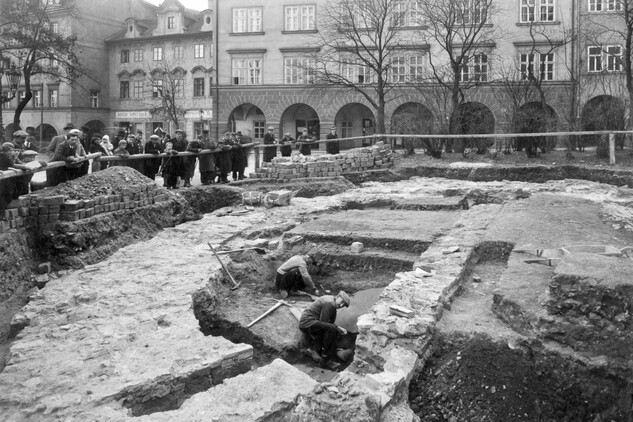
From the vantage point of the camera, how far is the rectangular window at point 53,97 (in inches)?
1907

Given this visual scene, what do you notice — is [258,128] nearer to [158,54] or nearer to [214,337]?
[158,54]

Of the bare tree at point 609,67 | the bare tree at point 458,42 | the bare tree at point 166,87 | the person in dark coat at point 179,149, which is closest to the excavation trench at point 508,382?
the person in dark coat at point 179,149

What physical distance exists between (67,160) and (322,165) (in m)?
8.52

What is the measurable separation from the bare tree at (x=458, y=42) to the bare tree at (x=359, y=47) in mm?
1891

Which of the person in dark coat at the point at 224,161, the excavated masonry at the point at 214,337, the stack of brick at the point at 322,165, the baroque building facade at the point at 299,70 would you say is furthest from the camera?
the baroque building facade at the point at 299,70

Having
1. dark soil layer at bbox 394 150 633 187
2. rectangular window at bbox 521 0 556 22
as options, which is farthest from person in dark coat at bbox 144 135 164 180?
rectangular window at bbox 521 0 556 22

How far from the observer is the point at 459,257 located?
27.3ft

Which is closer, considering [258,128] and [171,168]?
[171,168]

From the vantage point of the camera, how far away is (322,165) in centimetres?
1783

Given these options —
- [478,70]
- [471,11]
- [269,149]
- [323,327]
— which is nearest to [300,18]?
[478,70]

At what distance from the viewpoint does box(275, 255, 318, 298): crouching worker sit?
30.3ft

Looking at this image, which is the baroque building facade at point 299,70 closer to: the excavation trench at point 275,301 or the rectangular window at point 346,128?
the rectangular window at point 346,128

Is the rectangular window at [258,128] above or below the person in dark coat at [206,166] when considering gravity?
above

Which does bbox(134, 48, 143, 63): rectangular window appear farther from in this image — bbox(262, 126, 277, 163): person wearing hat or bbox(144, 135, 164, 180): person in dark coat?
bbox(144, 135, 164, 180): person in dark coat
